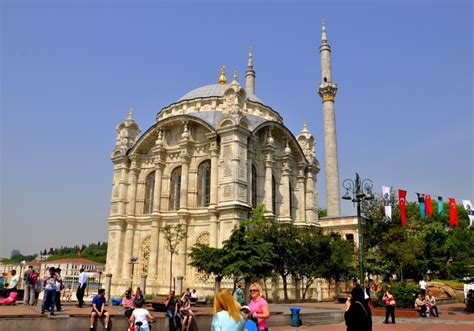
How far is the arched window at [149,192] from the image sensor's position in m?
35.3

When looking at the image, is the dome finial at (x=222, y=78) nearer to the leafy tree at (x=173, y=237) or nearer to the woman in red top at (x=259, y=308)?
the leafy tree at (x=173, y=237)

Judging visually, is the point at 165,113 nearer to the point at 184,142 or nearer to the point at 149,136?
the point at 149,136

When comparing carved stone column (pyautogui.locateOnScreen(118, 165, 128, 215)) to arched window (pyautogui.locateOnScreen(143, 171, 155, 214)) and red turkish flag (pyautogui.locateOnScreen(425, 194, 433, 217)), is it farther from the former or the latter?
red turkish flag (pyautogui.locateOnScreen(425, 194, 433, 217))

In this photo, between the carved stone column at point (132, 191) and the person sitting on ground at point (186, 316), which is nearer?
the person sitting on ground at point (186, 316)

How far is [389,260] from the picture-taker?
33250 mm

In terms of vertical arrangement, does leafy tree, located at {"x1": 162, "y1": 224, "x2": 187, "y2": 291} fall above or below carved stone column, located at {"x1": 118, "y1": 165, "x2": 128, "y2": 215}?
below

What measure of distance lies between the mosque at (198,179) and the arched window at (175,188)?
81mm

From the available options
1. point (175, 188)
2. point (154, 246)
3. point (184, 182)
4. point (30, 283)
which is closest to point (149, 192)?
point (175, 188)

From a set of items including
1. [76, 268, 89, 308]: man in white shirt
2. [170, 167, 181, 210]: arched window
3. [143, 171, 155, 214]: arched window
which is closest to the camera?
[76, 268, 89, 308]: man in white shirt

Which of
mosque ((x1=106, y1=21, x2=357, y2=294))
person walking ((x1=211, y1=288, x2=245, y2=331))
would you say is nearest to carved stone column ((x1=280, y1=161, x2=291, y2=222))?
mosque ((x1=106, y1=21, x2=357, y2=294))

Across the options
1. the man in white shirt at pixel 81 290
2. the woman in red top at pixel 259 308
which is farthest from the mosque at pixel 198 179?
the woman in red top at pixel 259 308

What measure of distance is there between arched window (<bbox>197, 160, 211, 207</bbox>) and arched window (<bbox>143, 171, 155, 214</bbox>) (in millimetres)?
4843

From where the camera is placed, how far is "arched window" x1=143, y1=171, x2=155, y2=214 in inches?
1391

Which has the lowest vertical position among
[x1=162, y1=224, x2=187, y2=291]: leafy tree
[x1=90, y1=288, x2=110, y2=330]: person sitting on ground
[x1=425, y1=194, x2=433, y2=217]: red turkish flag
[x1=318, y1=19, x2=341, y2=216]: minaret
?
[x1=90, y1=288, x2=110, y2=330]: person sitting on ground
